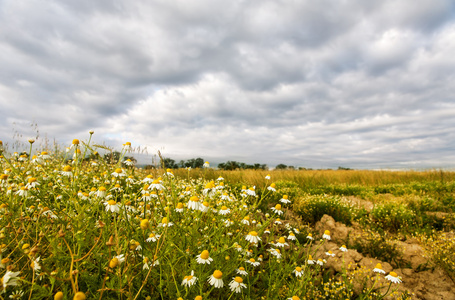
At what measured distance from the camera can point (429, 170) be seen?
42.7ft

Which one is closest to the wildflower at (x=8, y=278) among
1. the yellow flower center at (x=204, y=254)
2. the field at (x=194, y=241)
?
the field at (x=194, y=241)

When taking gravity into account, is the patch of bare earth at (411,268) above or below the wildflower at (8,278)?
below

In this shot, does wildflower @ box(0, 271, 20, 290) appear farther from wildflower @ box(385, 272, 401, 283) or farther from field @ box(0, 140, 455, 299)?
wildflower @ box(385, 272, 401, 283)

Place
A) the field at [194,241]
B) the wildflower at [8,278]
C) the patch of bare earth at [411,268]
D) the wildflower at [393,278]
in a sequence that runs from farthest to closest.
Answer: the patch of bare earth at [411,268], the wildflower at [393,278], the field at [194,241], the wildflower at [8,278]

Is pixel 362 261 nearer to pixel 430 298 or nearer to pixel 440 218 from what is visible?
pixel 430 298

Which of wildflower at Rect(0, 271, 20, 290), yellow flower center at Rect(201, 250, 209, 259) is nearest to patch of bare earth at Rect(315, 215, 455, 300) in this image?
yellow flower center at Rect(201, 250, 209, 259)

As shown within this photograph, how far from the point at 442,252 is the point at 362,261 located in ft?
4.28

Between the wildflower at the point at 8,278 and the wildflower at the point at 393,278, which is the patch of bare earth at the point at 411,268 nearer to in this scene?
the wildflower at the point at 393,278

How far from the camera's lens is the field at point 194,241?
5.77 feet

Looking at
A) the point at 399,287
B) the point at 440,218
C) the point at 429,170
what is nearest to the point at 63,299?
the point at 399,287

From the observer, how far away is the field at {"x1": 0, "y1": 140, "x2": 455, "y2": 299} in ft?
5.77

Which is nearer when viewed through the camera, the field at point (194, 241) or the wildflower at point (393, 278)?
the field at point (194, 241)

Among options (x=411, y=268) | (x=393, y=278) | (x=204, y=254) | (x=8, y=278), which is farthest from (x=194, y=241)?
(x=411, y=268)

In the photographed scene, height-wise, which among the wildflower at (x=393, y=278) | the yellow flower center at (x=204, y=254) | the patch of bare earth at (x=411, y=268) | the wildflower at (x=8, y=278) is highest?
the wildflower at (x=8, y=278)
